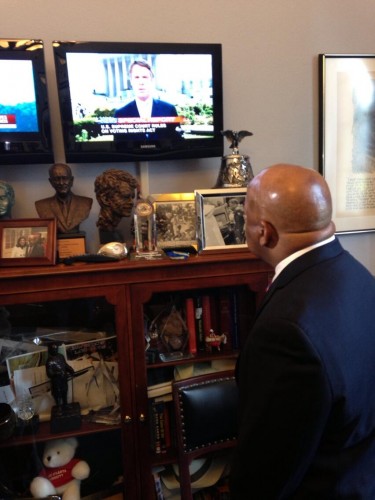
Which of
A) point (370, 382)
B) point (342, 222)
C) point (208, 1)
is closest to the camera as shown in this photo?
point (370, 382)

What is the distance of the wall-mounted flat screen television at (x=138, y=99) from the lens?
5.12 feet

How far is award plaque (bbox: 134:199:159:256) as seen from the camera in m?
1.51

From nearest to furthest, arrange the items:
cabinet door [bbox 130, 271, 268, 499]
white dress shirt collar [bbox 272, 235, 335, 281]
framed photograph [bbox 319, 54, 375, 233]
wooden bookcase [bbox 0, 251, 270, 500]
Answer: white dress shirt collar [bbox 272, 235, 335, 281], wooden bookcase [bbox 0, 251, 270, 500], cabinet door [bbox 130, 271, 268, 499], framed photograph [bbox 319, 54, 375, 233]

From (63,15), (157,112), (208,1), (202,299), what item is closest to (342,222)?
(202,299)

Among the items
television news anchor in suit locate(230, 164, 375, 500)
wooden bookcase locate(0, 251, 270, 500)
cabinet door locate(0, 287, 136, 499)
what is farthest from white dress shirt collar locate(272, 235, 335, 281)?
cabinet door locate(0, 287, 136, 499)

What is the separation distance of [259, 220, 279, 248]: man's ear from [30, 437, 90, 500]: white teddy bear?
1.07 metres

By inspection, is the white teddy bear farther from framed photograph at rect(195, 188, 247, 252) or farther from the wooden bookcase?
framed photograph at rect(195, 188, 247, 252)

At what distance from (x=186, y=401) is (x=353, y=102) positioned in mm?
1560

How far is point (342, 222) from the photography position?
A: 2.05m

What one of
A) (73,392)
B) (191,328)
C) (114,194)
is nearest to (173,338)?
(191,328)

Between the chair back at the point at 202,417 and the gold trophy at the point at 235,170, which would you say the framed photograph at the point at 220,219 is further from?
the chair back at the point at 202,417

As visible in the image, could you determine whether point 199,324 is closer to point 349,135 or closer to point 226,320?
point 226,320

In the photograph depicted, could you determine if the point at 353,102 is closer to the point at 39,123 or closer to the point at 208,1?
the point at 208,1

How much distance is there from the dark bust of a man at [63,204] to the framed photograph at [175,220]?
0.28 metres
